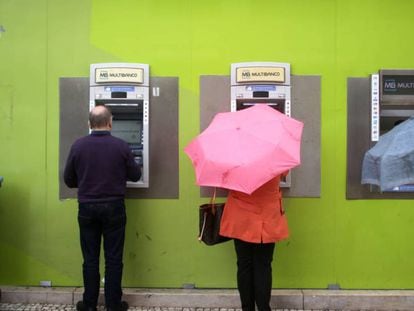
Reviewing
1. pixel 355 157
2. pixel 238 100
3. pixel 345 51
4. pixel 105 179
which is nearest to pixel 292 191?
pixel 355 157

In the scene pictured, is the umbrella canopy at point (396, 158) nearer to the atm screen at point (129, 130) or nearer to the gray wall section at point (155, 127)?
the gray wall section at point (155, 127)

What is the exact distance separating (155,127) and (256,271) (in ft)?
5.58

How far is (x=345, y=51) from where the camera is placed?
4.41m

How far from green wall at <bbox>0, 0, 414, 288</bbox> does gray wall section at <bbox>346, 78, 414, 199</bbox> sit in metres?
0.07

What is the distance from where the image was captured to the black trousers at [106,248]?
3898 millimetres

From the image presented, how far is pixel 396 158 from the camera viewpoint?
139 inches

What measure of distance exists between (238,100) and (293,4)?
1.10 metres

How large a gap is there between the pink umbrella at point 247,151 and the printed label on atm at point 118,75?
1.14 meters

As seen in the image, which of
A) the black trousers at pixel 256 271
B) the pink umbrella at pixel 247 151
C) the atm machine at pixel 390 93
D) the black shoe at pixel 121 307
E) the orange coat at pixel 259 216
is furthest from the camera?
the atm machine at pixel 390 93

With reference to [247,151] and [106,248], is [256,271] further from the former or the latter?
[106,248]

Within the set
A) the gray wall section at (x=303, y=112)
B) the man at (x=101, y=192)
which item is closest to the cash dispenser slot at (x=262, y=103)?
the gray wall section at (x=303, y=112)

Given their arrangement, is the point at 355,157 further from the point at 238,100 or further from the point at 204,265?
the point at 204,265

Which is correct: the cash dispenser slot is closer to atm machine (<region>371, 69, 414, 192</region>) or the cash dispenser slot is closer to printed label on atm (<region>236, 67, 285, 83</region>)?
printed label on atm (<region>236, 67, 285, 83</region>)

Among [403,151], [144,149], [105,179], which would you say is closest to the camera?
[403,151]
